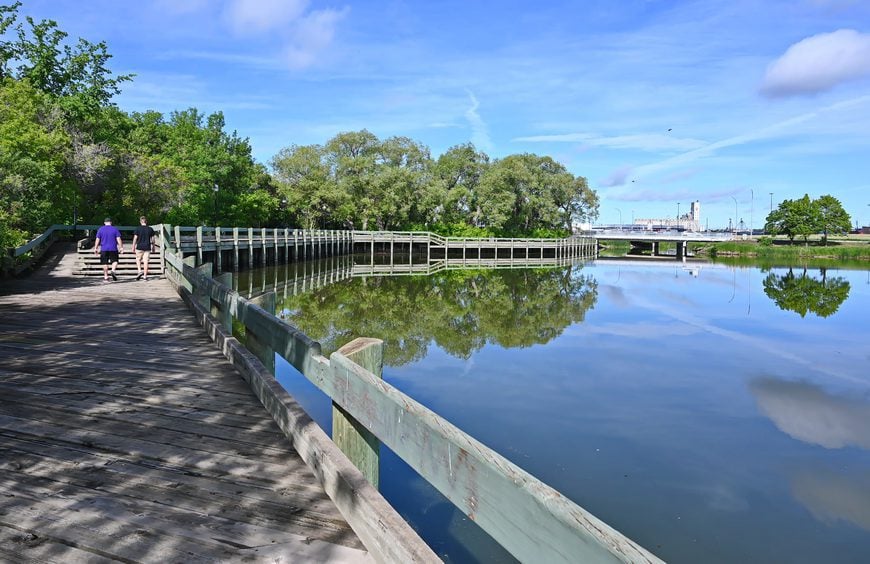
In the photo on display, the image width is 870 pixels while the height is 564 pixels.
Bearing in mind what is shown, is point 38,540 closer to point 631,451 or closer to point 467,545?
point 467,545

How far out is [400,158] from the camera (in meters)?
67.9

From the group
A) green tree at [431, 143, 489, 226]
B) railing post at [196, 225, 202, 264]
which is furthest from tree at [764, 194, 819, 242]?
railing post at [196, 225, 202, 264]

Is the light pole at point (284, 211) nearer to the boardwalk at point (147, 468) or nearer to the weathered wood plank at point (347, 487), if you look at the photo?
the boardwalk at point (147, 468)

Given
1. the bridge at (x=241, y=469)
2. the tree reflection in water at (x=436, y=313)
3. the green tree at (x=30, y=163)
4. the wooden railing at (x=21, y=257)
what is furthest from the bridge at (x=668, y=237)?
the bridge at (x=241, y=469)

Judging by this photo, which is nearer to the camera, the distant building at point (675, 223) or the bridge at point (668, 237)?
the bridge at point (668, 237)

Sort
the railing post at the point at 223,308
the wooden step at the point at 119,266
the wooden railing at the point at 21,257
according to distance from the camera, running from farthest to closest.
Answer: the wooden step at the point at 119,266 → the wooden railing at the point at 21,257 → the railing post at the point at 223,308

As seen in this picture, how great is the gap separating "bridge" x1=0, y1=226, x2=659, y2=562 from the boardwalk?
0.03ft

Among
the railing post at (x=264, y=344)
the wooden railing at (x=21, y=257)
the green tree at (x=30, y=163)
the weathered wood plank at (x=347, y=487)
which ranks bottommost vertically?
the weathered wood plank at (x=347, y=487)

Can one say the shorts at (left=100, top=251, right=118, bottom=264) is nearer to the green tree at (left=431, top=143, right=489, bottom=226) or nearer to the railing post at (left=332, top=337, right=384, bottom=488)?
the railing post at (left=332, top=337, right=384, bottom=488)

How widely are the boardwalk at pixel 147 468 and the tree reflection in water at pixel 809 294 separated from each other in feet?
64.9

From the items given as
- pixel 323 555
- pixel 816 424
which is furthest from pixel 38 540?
pixel 816 424

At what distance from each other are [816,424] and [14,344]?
10.1 metres

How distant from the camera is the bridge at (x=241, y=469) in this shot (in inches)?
73.0

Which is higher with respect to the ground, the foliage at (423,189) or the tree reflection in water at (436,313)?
the foliage at (423,189)
